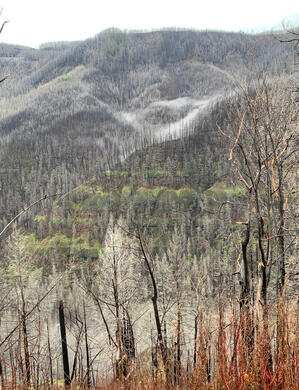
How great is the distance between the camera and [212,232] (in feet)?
309

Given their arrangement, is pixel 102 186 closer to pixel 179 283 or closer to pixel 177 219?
pixel 177 219

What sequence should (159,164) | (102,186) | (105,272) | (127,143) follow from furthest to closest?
(127,143), (159,164), (102,186), (105,272)

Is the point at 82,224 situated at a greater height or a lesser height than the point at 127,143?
lesser

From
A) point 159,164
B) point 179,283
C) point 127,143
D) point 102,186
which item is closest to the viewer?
point 179,283

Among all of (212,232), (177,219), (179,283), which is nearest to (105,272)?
(179,283)

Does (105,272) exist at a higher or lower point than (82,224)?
higher

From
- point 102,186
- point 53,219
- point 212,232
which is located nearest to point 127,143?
point 102,186

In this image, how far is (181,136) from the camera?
194m

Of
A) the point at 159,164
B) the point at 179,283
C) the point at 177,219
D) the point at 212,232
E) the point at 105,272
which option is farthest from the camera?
the point at 159,164

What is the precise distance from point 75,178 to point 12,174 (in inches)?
2272

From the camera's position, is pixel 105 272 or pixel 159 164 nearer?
pixel 105 272

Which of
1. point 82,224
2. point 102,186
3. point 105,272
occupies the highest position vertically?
point 105,272

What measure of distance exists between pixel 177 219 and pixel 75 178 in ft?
256

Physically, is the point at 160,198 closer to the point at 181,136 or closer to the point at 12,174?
the point at 181,136
